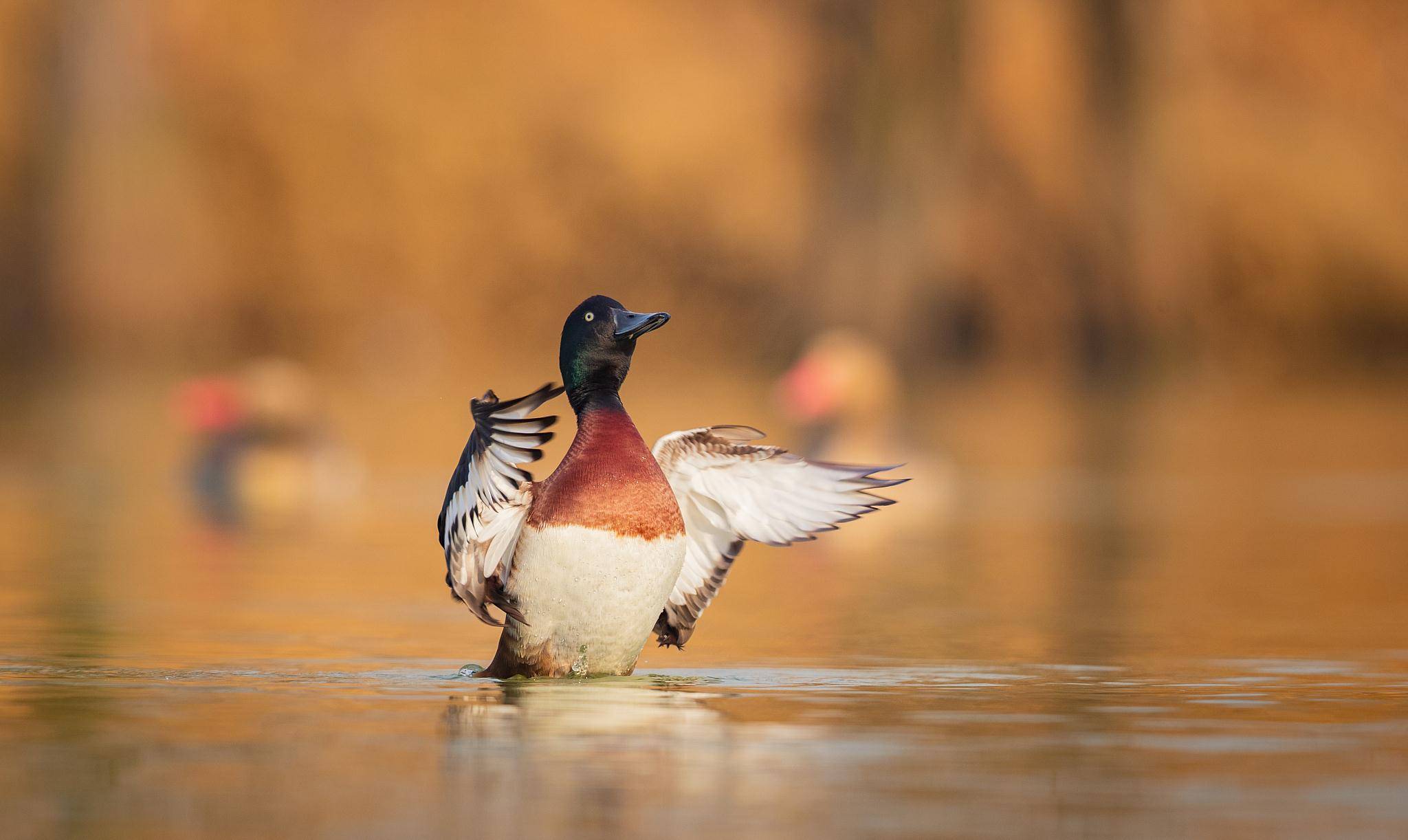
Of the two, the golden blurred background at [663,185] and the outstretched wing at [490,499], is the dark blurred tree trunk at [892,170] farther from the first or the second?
the outstretched wing at [490,499]

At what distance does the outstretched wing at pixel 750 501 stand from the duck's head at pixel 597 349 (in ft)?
1.14

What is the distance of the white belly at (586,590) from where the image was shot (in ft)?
19.1

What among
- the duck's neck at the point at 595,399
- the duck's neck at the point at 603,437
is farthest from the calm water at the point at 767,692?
the duck's neck at the point at 595,399

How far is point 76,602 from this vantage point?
8.23m

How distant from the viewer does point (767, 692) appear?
19.5 feet

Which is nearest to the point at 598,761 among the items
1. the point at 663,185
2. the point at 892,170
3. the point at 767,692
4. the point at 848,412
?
the point at 767,692

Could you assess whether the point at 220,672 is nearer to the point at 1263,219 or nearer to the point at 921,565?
the point at 921,565

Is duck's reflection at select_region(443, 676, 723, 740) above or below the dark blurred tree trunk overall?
below

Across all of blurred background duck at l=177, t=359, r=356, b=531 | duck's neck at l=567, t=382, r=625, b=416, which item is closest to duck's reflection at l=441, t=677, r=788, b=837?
duck's neck at l=567, t=382, r=625, b=416

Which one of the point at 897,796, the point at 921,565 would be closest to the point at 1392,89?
the point at 921,565

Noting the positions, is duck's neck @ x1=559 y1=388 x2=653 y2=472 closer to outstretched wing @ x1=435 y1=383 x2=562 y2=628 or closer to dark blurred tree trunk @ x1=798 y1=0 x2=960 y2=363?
outstretched wing @ x1=435 y1=383 x2=562 y2=628

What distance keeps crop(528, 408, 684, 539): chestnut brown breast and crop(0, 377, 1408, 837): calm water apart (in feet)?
1.37

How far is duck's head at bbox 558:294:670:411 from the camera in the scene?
6.12m

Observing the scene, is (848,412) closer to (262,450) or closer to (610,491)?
(262,450)
